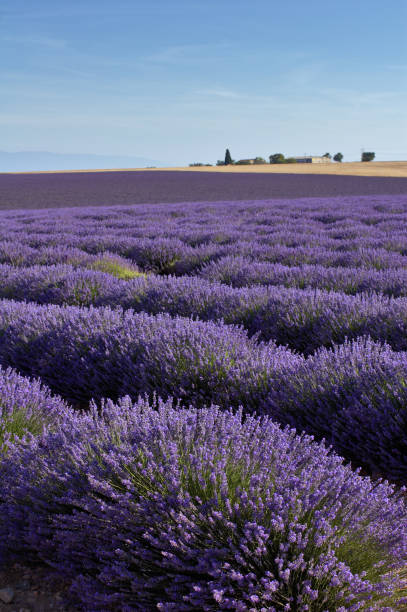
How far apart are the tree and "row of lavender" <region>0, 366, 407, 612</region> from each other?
247 ft

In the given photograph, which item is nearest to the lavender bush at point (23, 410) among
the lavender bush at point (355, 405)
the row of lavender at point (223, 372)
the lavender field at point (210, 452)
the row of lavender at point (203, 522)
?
the lavender field at point (210, 452)

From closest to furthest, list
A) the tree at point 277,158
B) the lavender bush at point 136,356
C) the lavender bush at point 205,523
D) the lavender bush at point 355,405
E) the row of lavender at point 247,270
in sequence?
1. the lavender bush at point 205,523
2. the lavender bush at point 355,405
3. the lavender bush at point 136,356
4. the row of lavender at point 247,270
5. the tree at point 277,158

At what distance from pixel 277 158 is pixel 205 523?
252ft

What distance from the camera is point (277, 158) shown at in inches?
2931

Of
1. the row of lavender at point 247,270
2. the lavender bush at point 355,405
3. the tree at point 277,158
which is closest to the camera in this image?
the lavender bush at point 355,405

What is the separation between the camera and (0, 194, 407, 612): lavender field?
1.45 meters

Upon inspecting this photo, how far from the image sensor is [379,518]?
1.57 m

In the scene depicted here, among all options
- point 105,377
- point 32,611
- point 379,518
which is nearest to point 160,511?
point 32,611

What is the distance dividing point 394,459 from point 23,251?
21.9 feet

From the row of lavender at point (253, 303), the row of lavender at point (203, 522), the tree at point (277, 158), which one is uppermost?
the tree at point (277, 158)

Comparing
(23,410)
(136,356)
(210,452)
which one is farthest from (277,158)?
(210,452)

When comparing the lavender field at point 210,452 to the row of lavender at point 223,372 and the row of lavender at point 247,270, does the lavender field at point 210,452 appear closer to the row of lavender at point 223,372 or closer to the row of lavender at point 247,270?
the row of lavender at point 223,372

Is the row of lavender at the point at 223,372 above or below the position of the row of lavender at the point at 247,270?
below

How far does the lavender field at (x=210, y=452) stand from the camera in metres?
1.45
